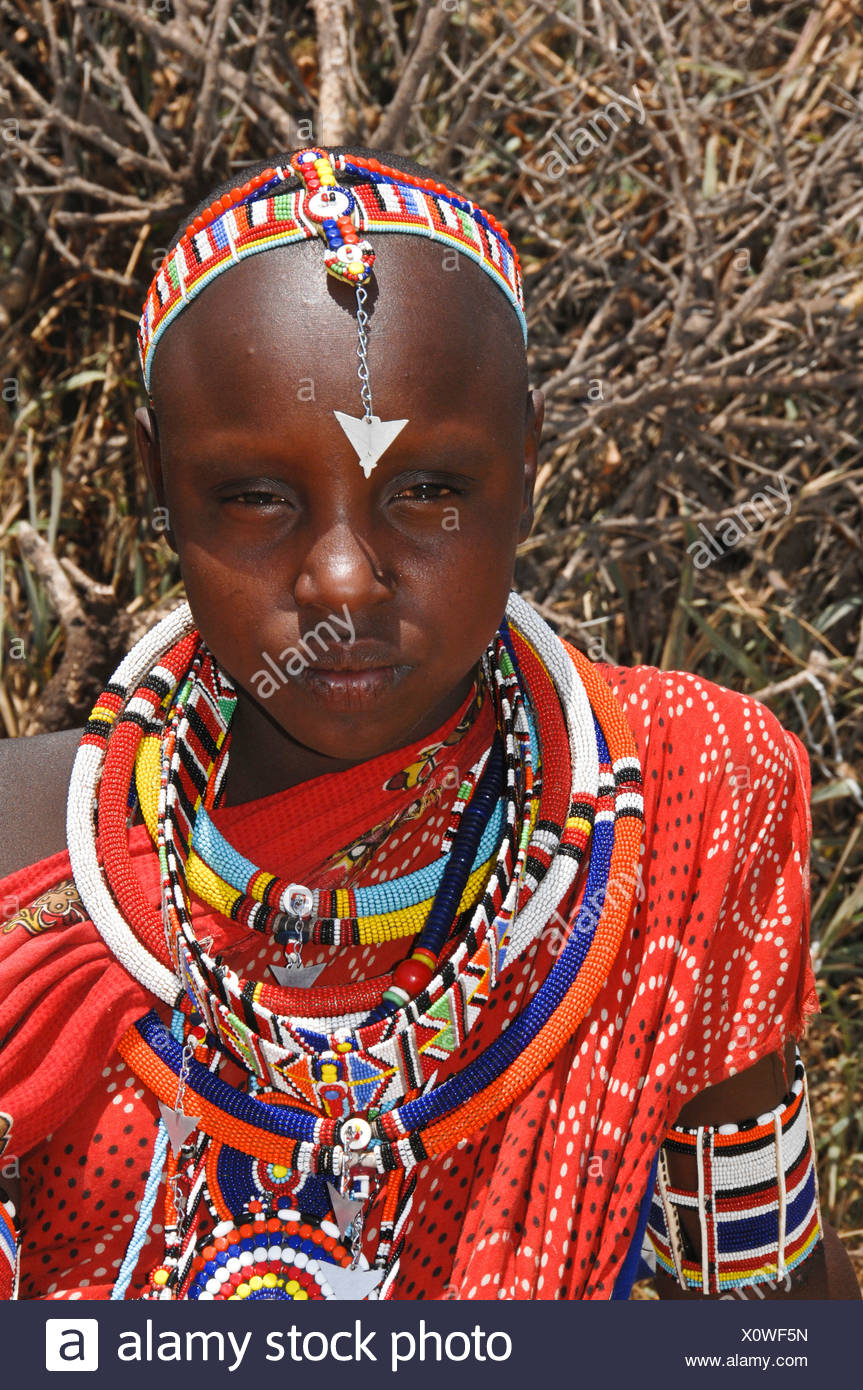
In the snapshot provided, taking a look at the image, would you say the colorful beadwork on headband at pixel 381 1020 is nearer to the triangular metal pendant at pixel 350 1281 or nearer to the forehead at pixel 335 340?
the triangular metal pendant at pixel 350 1281

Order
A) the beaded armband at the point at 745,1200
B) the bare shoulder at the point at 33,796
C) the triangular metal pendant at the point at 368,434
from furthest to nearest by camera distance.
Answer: the bare shoulder at the point at 33,796 < the beaded armband at the point at 745,1200 < the triangular metal pendant at the point at 368,434

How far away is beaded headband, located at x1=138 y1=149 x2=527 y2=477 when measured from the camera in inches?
44.6

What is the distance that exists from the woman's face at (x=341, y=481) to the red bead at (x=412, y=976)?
9.0 inches

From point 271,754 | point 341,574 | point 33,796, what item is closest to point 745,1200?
point 271,754

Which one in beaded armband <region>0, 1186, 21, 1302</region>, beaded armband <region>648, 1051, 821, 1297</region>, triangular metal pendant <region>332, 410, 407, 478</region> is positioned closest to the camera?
triangular metal pendant <region>332, 410, 407, 478</region>

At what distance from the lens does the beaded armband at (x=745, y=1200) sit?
1.41m

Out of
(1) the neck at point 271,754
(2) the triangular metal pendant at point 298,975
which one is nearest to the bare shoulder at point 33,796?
(1) the neck at point 271,754

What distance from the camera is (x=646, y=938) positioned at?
1401mm

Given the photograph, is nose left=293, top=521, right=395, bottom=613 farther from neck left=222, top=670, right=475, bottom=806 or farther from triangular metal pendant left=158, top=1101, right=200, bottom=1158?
triangular metal pendant left=158, top=1101, right=200, bottom=1158

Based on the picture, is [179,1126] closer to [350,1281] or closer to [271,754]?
[350,1281]

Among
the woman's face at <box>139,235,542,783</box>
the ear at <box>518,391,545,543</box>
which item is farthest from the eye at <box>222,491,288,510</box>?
the ear at <box>518,391,545,543</box>

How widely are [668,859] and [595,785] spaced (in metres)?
0.11

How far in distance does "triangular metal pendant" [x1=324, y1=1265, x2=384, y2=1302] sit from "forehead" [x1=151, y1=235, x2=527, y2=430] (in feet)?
2.66
